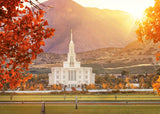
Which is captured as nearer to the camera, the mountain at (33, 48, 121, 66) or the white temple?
the white temple

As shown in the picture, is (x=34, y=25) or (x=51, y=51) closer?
(x=34, y=25)

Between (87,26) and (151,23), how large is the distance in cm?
10167

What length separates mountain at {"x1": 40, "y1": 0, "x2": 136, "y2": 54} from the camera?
101 m

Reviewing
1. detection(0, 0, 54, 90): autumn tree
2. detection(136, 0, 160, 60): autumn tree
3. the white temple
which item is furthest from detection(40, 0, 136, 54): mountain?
detection(0, 0, 54, 90): autumn tree

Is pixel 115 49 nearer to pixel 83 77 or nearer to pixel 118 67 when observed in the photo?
pixel 118 67

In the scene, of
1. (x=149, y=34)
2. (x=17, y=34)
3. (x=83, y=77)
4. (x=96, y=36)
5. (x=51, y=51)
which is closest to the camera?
(x=17, y=34)

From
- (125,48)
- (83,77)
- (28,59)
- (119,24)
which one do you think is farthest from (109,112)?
(119,24)

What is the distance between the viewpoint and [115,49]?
102 metres

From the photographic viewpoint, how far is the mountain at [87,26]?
10138cm

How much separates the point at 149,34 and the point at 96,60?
86.3 metres

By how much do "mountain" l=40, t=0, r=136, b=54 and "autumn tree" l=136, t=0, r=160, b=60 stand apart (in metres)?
89.4

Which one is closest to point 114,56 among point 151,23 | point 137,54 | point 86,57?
point 137,54

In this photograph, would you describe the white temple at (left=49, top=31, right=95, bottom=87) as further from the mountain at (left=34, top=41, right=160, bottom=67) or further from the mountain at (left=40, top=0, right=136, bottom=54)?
the mountain at (left=40, top=0, right=136, bottom=54)

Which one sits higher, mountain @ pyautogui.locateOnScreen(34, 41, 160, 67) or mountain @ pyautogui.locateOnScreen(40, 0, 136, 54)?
mountain @ pyautogui.locateOnScreen(40, 0, 136, 54)
